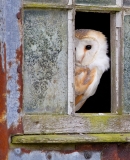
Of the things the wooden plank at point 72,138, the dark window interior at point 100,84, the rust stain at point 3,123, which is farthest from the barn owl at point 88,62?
the rust stain at point 3,123

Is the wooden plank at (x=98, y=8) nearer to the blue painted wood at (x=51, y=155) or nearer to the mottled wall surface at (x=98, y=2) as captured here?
the mottled wall surface at (x=98, y=2)

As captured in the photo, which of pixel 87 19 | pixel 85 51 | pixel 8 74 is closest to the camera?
pixel 8 74

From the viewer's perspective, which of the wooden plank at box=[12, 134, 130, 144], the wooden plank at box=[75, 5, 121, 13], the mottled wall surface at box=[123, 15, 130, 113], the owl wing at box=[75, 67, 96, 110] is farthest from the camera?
the owl wing at box=[75, 67, 96, 110]

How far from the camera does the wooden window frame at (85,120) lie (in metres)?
4.78

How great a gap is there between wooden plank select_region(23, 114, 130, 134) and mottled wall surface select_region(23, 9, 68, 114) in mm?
51

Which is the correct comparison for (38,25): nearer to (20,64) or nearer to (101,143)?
(20,64)

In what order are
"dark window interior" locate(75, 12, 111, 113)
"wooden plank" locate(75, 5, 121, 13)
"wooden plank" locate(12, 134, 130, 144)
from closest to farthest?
1. "wooden plank" locate(12, 134, 130, 144)
2. "wooden plank" locate(75, 5, 121, 13)
3. "dark window interior" locate(75, 12, 111, 113)

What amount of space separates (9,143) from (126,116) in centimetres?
71

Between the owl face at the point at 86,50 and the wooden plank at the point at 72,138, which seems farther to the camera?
the owl face at the point at 86,50

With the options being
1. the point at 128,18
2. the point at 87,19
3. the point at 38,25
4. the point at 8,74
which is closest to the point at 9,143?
the point at 8,74

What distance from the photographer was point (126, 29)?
4992 mm

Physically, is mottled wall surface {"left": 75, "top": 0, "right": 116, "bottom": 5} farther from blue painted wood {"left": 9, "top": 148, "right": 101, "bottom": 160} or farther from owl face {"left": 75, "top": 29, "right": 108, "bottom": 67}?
blue painted wood {"left": 9, "top": 148, "right": 101, "bottom": 160}

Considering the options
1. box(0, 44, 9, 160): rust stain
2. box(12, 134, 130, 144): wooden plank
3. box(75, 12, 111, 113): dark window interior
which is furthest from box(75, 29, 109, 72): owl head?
box(0, 44, 9, 160): rust stain

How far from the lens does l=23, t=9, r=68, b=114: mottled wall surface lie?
480cm
